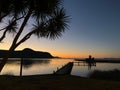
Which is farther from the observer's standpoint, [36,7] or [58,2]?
[58,2]

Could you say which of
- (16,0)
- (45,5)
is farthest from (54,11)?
(16,0)

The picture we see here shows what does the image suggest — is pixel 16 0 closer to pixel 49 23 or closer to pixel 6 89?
pixel 49 23

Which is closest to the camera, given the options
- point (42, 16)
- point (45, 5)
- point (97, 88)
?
point (45, 5)

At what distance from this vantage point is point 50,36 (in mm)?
10094

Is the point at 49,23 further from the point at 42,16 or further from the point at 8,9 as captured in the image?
the point at 8,9

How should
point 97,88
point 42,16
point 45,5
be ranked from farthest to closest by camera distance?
point 97,88
point 42,16
point 45,5


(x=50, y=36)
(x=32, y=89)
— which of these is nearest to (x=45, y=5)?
(x=50, y=36)

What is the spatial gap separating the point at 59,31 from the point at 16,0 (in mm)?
2644

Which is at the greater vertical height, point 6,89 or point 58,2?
point 58,2

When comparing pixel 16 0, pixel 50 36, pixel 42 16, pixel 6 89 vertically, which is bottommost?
pixel 6 89

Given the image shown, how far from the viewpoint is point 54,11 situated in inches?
402

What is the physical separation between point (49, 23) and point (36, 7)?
3.61ft

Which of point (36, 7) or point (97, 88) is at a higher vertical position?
point (36, 7)

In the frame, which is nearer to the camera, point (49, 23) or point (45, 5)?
point (45, 5)
